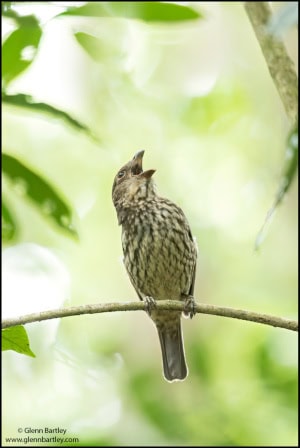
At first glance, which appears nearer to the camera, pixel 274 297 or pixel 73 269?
pixel 274 297

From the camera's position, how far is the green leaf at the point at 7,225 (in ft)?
11.2

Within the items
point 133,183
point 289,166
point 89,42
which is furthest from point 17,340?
point 133,183

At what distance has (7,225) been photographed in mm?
3465

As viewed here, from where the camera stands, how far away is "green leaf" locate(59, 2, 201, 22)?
2.86m

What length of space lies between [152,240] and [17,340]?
212 centimetres

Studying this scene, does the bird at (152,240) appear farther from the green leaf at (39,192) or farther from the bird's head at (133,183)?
the green leaf at (39,192)

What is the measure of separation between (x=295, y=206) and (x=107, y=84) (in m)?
3.60

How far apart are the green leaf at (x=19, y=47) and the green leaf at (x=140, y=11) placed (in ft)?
0.46

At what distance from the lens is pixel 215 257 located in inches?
365

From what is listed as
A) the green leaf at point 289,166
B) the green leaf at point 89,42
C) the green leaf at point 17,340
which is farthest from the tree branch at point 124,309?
the green leaf at point 289,166

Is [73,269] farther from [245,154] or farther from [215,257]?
[245,154]

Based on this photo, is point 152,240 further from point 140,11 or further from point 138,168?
point 140,11

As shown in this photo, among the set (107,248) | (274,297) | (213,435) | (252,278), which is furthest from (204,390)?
(107,248)

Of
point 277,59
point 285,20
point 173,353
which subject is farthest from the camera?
point 173,353
